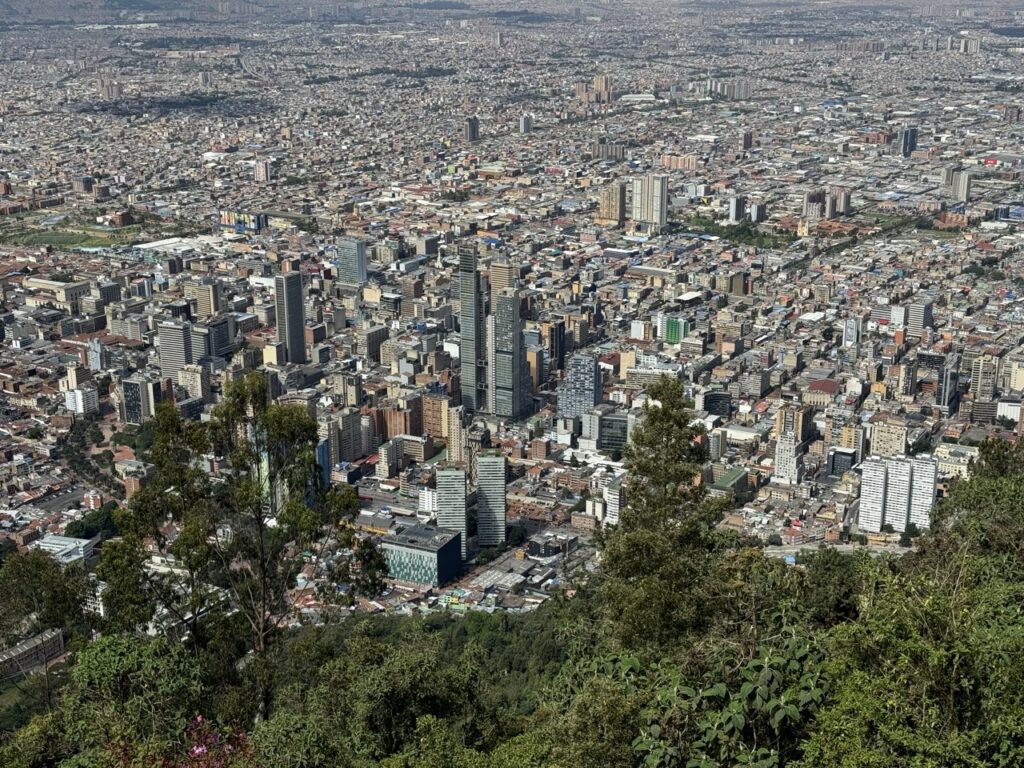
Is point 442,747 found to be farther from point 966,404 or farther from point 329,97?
point 329,97

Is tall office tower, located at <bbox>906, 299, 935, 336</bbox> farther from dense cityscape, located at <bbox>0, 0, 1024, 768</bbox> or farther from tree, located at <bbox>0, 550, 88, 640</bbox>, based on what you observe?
tree, located at <bbox>0, 550, 88, 640</bbox>

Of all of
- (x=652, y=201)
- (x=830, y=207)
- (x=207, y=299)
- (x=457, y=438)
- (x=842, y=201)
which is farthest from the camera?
(x=842, y=201)

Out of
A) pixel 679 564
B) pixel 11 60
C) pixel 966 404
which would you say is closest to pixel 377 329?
pixel 966 404

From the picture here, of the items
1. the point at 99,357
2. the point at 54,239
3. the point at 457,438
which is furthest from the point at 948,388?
the point at 54,239

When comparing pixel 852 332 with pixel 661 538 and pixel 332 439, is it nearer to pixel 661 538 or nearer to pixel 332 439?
pixel 332 439

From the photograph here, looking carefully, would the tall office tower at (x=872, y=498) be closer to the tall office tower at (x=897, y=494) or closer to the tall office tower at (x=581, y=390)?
the tall office tower at (x=897, y=494)
